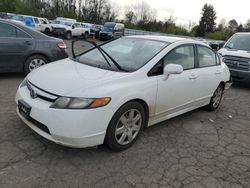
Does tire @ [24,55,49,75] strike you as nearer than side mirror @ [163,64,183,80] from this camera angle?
No

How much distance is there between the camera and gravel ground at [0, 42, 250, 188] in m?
2.58

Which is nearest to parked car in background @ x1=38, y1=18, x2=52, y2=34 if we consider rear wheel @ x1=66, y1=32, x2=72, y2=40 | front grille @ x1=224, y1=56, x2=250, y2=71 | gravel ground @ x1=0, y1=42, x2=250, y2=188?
rear wheel @ x1=66, y1=32, x2=72, y2=40

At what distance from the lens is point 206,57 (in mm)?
4668

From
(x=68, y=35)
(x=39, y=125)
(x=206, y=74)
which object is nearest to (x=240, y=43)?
(x=206, y=74)

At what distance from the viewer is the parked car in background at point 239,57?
759cm

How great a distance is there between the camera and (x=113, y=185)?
252 centimetres

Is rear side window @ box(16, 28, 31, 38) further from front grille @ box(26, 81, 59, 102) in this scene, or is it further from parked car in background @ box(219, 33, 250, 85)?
parked car in background @ box(219, 33, 250, 85)

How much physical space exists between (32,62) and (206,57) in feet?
13.7

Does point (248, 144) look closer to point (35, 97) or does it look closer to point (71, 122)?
point (71, 122)

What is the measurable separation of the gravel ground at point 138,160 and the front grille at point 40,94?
0.69 m

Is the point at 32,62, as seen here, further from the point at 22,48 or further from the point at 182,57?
the point at 182,57

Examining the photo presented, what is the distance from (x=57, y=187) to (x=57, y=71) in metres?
1.55

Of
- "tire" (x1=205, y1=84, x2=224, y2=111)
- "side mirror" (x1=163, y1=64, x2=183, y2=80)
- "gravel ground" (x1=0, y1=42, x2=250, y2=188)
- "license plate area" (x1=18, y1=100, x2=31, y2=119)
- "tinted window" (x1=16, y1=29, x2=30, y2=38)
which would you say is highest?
"tinted window" (x1=16, y1=29, x2=30, y2=38)

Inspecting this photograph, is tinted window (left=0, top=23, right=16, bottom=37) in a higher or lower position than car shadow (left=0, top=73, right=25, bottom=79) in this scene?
higher
